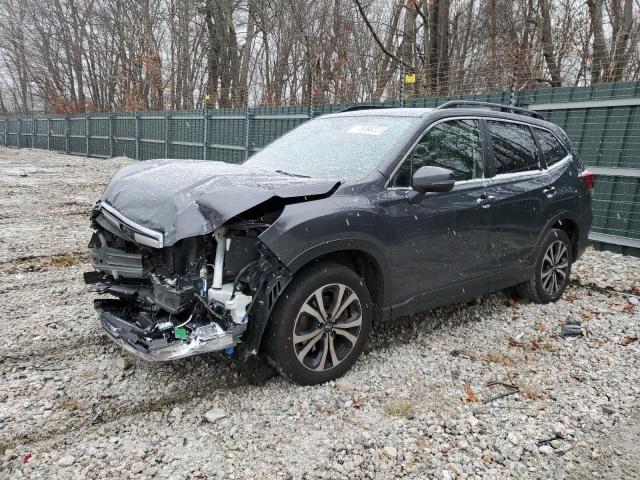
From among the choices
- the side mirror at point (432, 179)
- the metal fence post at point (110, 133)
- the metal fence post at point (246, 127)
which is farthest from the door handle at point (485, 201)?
the metal fence post at point (110, 133)

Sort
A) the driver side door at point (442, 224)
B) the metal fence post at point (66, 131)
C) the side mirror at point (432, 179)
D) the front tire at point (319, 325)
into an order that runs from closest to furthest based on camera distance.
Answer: the front tire at point (319, 325), the side mirror at point (432, 179), the driver side door at point (442, 224), the metal fence post at point (66, 131)

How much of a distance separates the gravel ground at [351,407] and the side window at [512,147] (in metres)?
1.43

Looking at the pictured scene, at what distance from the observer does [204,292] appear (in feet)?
9.87

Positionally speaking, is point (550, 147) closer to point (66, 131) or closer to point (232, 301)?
point (232, 301)

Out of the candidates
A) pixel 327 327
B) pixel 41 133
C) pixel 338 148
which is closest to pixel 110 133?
pixel 41 133

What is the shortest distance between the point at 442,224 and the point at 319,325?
4.16 feet

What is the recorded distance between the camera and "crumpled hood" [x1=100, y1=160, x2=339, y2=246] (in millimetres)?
2891

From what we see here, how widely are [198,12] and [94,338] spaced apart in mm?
26841

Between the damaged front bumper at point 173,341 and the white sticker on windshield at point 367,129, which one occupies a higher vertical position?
the white sticker on windshield at point 367,129

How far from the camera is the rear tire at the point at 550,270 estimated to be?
4914 mm

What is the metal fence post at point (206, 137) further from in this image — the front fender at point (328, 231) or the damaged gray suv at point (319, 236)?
the front fender at point (328, 231)

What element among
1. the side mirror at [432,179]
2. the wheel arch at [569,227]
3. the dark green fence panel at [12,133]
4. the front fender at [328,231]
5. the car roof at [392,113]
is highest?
the car roof at [392,113]

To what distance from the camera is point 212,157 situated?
51.3 ft

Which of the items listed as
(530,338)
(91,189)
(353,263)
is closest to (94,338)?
(353,263)
